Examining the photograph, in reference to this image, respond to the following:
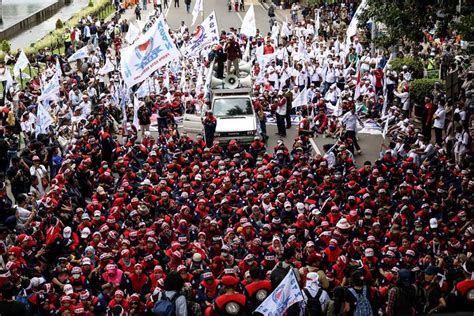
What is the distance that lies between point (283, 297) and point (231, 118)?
14.7m

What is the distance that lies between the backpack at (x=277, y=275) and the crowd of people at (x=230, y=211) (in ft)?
0.07

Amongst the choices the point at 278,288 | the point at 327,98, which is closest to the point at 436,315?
the point at 278,288

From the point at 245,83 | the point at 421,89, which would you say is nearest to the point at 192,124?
the point at 245,83

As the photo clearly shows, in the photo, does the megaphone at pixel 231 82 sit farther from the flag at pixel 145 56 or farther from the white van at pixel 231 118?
the flag at pixel 145 56

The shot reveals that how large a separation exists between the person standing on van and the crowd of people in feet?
0.39

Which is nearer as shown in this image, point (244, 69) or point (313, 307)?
point (313, 307)

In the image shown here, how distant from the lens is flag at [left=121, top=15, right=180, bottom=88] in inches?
923

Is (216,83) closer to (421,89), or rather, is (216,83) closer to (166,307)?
(421,89)

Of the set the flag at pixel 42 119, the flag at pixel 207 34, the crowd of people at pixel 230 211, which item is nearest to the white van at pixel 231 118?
the crowd of people at pixel 230 211

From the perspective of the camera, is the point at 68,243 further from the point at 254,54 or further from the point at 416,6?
the point at 254,54

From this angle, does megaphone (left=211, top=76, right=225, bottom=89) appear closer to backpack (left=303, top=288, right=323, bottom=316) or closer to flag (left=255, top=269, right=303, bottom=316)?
backpack (left=303, top=288, right=323, bottom=316)

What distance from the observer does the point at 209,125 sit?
25375 millimetres

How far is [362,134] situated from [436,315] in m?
15.3

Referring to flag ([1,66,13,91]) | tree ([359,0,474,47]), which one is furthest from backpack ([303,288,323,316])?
flag ([1,66,13,91])
